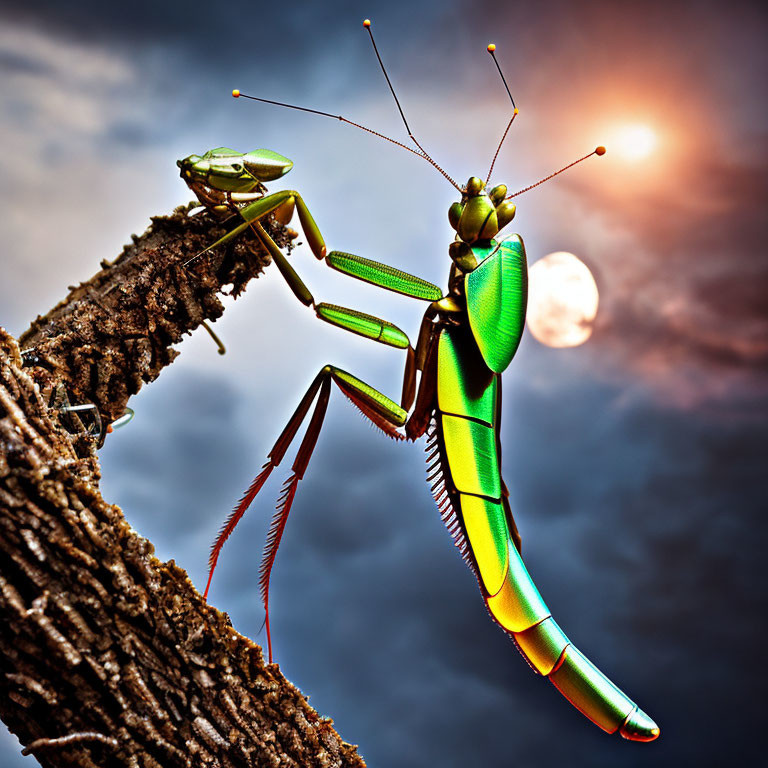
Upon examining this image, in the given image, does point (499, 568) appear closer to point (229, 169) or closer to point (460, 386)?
point (460, 386)

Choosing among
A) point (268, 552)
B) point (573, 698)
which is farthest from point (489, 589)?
point (268, 552)

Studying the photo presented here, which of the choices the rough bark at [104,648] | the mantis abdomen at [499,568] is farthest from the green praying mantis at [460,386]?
the rough bark at [104,648]

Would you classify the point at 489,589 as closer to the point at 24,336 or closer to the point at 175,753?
the point at 175,753

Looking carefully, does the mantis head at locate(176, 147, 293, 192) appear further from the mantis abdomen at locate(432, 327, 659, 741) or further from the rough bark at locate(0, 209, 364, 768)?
the mantis abdomen at locate(432, 327, 659, 741)

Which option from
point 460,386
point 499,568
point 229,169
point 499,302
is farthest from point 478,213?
point 499,568

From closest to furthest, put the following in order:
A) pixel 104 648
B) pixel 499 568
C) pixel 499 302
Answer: pixel 104 648
pixel 499 568
pixel 499 302

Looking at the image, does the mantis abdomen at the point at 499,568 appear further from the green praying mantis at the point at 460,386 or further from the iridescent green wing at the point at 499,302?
the iridescent green wing at the point at 499,302
